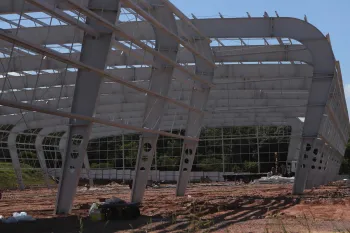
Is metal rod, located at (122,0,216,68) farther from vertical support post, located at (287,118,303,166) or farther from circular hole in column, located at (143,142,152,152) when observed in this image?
vertical support post, located at (287,118,303,166)

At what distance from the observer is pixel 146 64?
23.7 metres

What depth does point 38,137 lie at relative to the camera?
1994 inches

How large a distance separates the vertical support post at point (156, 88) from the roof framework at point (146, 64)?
43 millimetres

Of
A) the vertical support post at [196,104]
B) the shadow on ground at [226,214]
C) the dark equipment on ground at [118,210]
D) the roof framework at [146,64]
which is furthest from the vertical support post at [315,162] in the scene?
the dark equipment on ground at [118,210]

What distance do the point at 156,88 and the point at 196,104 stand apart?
6.15 m

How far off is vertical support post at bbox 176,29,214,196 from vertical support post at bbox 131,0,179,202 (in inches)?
157

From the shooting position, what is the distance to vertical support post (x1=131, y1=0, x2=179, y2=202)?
897 inches

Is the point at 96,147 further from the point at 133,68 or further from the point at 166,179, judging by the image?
the point at 133,68

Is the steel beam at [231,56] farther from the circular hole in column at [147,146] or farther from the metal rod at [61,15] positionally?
the metal rod at [61,15]

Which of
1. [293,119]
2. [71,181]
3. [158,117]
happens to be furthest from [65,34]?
[293,119]

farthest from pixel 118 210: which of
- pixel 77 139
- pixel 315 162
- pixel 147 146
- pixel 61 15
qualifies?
pixel 315 162

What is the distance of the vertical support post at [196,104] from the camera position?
91.6ft

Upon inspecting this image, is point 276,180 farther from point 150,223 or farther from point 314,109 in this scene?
point 150,223

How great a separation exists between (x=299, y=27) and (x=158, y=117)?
27.9ft
